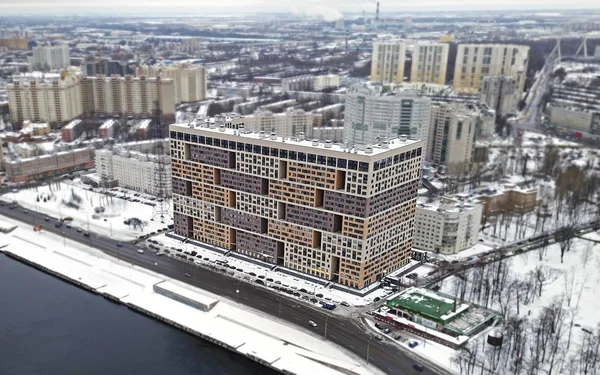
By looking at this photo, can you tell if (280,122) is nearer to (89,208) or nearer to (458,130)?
(458,130)

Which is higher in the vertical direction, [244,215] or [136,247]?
[244,215]

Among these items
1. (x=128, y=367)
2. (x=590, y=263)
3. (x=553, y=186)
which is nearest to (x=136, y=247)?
(x=128, y=367)

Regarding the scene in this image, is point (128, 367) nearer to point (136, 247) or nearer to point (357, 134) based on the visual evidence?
point (136, 247)

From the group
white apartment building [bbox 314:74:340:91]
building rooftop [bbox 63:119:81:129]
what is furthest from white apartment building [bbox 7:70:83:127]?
white apartment building [bbox 314:74:340:91]

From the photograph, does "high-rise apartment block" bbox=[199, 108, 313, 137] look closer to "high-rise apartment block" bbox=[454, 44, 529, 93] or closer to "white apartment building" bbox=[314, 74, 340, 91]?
"white apartment building" bbox=[314, 74, 340, 91]

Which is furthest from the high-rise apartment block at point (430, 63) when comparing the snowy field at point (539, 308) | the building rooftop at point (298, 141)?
the building rooftop at point (298, 141)
